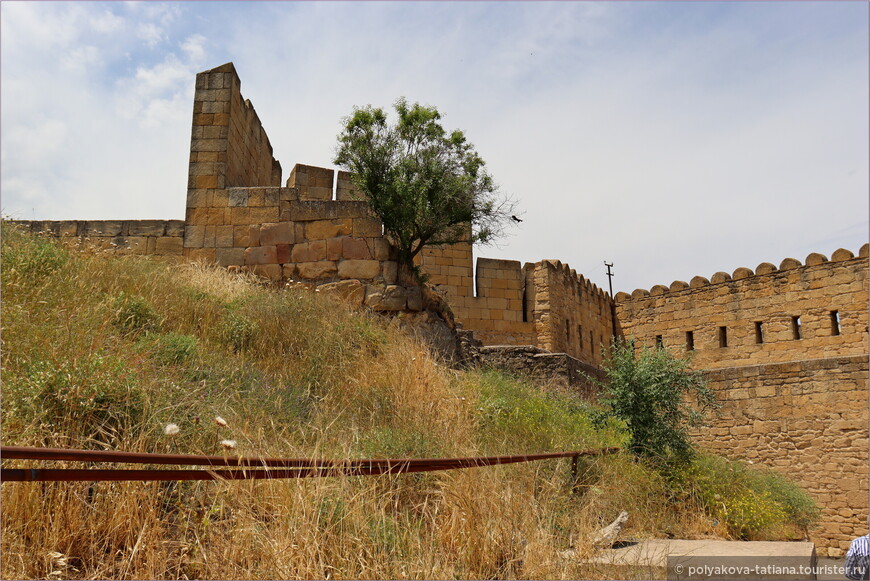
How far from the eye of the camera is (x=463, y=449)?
5.22m

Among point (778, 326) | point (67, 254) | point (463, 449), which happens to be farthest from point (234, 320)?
point (778, 326)

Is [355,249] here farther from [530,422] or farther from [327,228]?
[530,422]

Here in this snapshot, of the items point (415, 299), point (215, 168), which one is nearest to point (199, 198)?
point (215, 168)

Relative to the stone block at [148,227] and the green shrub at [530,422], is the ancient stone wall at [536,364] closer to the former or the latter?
the green shrub at [530,422]

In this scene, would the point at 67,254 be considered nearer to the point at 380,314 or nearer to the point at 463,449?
the point at 380,314

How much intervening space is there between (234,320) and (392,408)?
2.29 meters

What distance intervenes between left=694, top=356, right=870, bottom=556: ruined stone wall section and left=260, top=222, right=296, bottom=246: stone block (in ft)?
30.9

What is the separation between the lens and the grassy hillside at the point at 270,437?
11.4 ft

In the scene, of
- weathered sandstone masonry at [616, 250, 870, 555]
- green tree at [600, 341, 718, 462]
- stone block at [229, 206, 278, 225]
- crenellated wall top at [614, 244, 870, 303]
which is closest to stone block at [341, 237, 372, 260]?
stone block at [229, 206, 278, 225]

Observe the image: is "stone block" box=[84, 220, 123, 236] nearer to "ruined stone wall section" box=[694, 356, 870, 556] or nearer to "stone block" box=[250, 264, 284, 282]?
"stone block" box=[250, 264, 284, 282]

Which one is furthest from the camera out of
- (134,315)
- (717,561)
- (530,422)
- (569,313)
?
(569,313)

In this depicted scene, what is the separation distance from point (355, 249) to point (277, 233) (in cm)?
116

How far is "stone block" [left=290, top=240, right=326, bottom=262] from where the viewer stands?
386 inches

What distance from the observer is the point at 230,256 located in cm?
998
